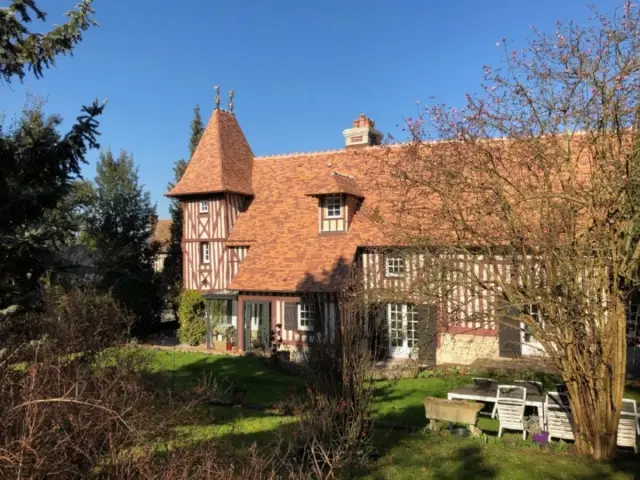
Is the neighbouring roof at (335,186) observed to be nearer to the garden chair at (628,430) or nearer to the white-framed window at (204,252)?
the white-framed window at (204,252)

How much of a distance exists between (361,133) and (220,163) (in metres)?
6.21

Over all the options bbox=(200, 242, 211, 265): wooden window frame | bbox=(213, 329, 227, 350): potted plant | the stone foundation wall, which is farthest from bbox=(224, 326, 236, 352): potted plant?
the stone foundation wall

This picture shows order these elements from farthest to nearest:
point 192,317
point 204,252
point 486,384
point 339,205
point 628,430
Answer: point 204,252 < point 192,317 < point 339,205 < point 486,384 < point 628,430

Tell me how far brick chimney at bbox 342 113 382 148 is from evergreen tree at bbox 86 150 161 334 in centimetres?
1137

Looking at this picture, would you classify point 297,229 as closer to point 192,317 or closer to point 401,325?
point 401,325

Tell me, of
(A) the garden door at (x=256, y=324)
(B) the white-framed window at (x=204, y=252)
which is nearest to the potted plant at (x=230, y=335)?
(A) the garden door at (x=256, y=324)

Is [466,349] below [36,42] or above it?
below

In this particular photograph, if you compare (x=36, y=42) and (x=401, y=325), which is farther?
(x=401, y=325)

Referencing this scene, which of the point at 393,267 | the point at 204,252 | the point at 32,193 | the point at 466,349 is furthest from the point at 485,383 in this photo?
the point at 204,252

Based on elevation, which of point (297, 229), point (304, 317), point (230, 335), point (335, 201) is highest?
point (335, 201)

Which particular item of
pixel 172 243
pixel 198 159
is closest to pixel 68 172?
pixel 198 159

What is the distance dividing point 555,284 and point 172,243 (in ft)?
76.6

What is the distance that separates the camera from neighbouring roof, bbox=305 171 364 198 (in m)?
18.1

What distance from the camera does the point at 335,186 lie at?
18062mm
